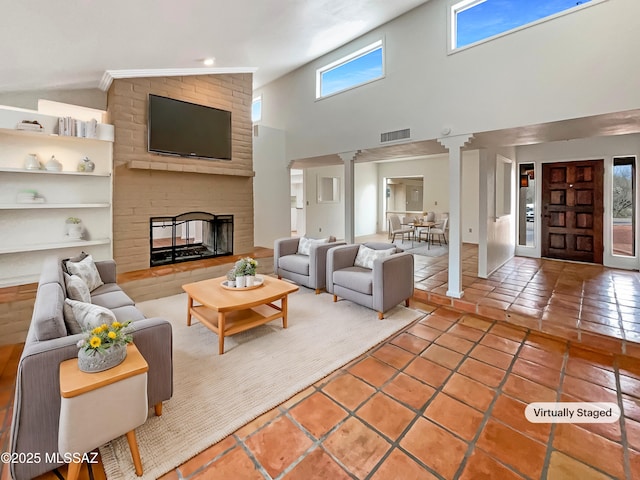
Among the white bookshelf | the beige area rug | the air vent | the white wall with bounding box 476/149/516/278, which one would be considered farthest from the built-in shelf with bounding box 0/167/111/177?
the white wall with bounding box 476/149/516/278

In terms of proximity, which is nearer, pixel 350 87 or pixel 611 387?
pixel 611 387

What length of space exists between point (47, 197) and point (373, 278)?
426 centimetres

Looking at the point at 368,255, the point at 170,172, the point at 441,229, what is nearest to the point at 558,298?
the point at 368,255

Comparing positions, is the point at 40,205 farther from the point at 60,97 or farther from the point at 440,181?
the point at 440,181

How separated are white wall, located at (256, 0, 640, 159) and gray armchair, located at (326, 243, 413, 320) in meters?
1.86

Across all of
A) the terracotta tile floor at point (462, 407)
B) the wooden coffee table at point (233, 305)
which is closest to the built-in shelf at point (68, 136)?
the terracotta tile floor at point (462, 407)

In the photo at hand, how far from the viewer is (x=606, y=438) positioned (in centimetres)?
176

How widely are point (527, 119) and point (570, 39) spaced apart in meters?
0.79

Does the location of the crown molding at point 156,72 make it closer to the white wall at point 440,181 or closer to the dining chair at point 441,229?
the dining chair at point 441,229

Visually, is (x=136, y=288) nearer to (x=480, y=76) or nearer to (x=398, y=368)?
(x=398, y=368)

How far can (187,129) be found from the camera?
195 inches

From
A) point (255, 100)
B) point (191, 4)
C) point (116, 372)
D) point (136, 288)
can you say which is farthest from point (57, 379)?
point (255, 100)

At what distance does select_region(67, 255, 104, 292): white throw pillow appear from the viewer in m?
2.96

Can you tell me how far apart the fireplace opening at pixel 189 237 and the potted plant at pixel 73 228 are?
87cm
